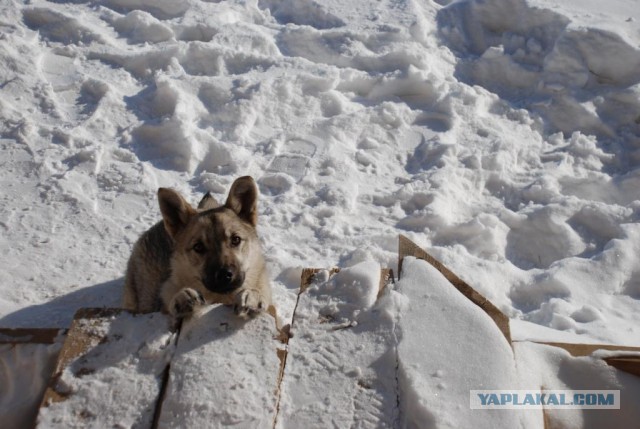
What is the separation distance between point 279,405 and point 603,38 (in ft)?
17.3

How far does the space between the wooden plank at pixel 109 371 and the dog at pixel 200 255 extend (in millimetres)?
622

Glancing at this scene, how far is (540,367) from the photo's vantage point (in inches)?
114

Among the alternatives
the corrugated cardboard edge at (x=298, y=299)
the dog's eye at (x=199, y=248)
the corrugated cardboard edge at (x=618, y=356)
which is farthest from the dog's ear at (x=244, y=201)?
the corrugated cardboard edge at (x=618, y=356)

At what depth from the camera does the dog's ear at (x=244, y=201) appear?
388 centimetres

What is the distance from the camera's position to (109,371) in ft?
8.65

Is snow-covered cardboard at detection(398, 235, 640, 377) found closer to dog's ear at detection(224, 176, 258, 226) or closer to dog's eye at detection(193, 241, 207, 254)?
dog's ear at detection(224, 176, 258, 226)

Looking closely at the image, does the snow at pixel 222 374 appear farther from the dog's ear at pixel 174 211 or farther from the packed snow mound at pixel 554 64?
the packed snow mound at pixel 554 64

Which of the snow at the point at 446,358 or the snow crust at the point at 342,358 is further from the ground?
the snow at the point at 446,358

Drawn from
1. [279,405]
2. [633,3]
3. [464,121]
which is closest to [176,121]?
[464,121]

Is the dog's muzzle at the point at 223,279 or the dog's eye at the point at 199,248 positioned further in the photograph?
the dog's eye at the point at 199,248

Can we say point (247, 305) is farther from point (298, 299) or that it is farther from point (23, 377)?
point (23, 377)

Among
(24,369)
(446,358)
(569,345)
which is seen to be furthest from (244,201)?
(569,345)

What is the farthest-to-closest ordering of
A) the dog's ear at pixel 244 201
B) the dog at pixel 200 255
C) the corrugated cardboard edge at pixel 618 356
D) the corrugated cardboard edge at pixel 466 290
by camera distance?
Result: the dog's ear at pixel 244 201
the dog at pixel 200 255
the corrugated cardboard edge at pixel 466 290
the corrugated cardboard edge at pixel 618 356

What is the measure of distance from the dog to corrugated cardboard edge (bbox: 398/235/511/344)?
89 centimetres
